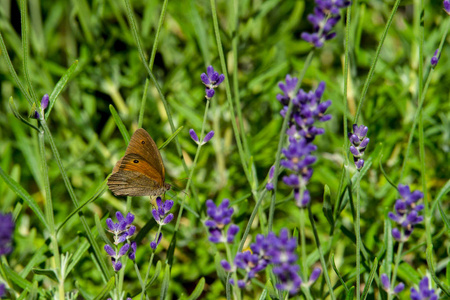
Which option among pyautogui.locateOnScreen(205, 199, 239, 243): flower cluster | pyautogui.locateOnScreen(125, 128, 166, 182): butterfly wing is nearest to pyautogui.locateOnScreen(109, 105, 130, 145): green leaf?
pyautogui.locateOnScreen(125, 128, 166, 182): butterfly wing

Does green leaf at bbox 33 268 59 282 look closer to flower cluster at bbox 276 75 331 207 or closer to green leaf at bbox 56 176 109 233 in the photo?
green leaf at bbox 56 176 109 233

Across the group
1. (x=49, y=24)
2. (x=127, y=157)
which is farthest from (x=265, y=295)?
(x=49, y=24)

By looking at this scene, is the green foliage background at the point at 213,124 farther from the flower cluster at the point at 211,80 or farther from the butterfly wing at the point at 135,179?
the flower cluster at the point at 211,80

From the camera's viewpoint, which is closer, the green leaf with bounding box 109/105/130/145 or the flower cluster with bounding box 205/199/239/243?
the flower cluster with bounding box 205/199/239/243

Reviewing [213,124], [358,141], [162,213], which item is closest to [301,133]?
[358,141]

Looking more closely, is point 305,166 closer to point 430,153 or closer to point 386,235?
point 386,235
